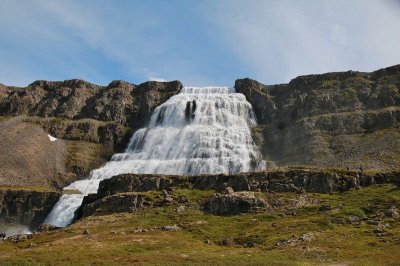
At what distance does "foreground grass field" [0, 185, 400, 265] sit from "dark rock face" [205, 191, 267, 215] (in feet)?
6.78

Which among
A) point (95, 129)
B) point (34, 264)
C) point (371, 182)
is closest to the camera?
point (34, 264)

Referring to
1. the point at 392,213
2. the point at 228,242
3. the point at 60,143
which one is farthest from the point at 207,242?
the point at 60,143

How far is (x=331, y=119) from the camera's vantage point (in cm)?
15612

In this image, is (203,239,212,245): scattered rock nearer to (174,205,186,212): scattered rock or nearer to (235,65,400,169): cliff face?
(174,205,186,212): scattered rock

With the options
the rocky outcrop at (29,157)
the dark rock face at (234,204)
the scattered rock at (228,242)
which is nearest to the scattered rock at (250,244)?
the scattered rock at (228,242)

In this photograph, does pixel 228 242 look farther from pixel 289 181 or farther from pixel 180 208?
pixel 289 181

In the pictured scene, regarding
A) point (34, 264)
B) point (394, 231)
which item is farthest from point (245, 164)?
point (34, 264)

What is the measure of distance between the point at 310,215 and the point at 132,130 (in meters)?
125

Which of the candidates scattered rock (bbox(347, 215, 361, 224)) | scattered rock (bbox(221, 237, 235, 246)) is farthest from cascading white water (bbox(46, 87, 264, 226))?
scattered rock (bbox(347, 215, 361, 224))

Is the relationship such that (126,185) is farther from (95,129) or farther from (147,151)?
(95,129)

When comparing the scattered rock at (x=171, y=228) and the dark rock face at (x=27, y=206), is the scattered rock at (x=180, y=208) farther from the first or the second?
the dark rock face at (x=27, y=206)

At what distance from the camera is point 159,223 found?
80.2m

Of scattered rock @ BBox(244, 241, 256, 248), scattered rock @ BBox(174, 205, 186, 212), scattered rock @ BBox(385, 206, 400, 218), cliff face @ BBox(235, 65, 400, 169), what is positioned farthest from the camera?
cliff face @ BBox(235, 65, 400, 169)

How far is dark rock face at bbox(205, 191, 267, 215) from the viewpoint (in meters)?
84.2
